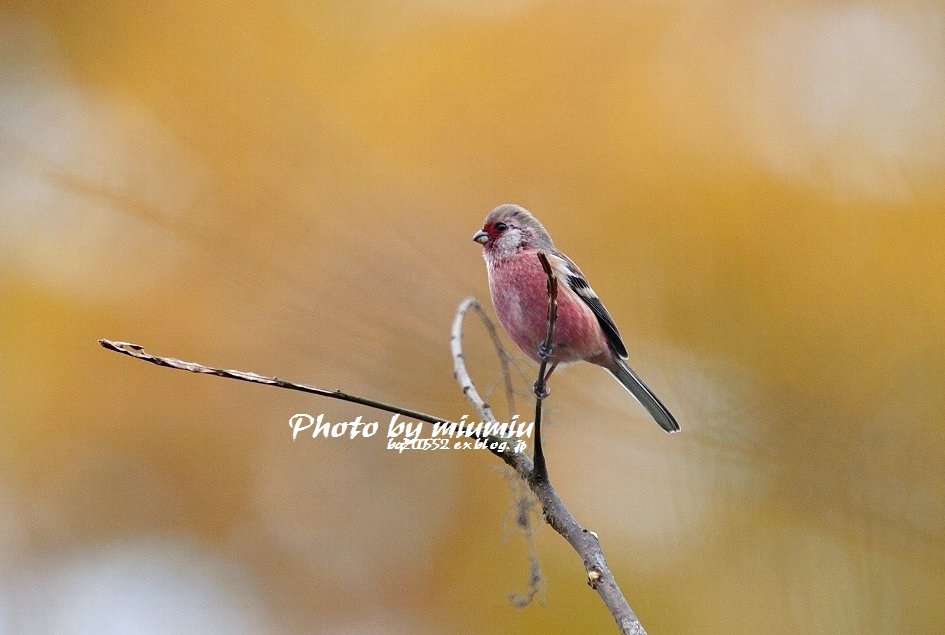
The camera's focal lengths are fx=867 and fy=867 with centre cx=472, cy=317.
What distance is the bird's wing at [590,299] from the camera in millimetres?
2623

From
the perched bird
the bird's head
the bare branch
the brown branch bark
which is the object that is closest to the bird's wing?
the perched bird

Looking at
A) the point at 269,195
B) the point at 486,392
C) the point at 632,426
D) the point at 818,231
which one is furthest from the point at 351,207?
the point at 818,231

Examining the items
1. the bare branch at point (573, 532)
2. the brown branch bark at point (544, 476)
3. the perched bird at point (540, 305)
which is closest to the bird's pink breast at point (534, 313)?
the perched bird at point (540, 305)

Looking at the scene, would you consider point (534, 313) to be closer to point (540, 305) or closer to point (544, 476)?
point (540, 305)

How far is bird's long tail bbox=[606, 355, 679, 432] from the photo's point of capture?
7.61 ft

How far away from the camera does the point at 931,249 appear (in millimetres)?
2111

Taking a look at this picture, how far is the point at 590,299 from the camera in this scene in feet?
8.77

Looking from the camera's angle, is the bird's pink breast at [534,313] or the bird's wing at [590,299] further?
the bird's wing at [590,299]

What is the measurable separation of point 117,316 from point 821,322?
249cm

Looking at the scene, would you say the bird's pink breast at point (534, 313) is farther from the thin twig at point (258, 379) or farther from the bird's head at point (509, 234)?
the thin twig at point (258, 379)

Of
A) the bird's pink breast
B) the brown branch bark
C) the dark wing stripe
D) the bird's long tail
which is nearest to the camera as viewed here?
the brown branch bark

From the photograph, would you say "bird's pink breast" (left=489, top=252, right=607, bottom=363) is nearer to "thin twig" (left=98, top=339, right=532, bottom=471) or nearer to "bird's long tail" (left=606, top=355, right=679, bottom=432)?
"bird's long tail" (left=606, top=355, right=679, bottom=432)

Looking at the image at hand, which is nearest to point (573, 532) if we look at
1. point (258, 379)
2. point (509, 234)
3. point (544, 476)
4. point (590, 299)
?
point (544, 476)

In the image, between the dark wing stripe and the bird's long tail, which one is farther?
→ the dark wing stripe
